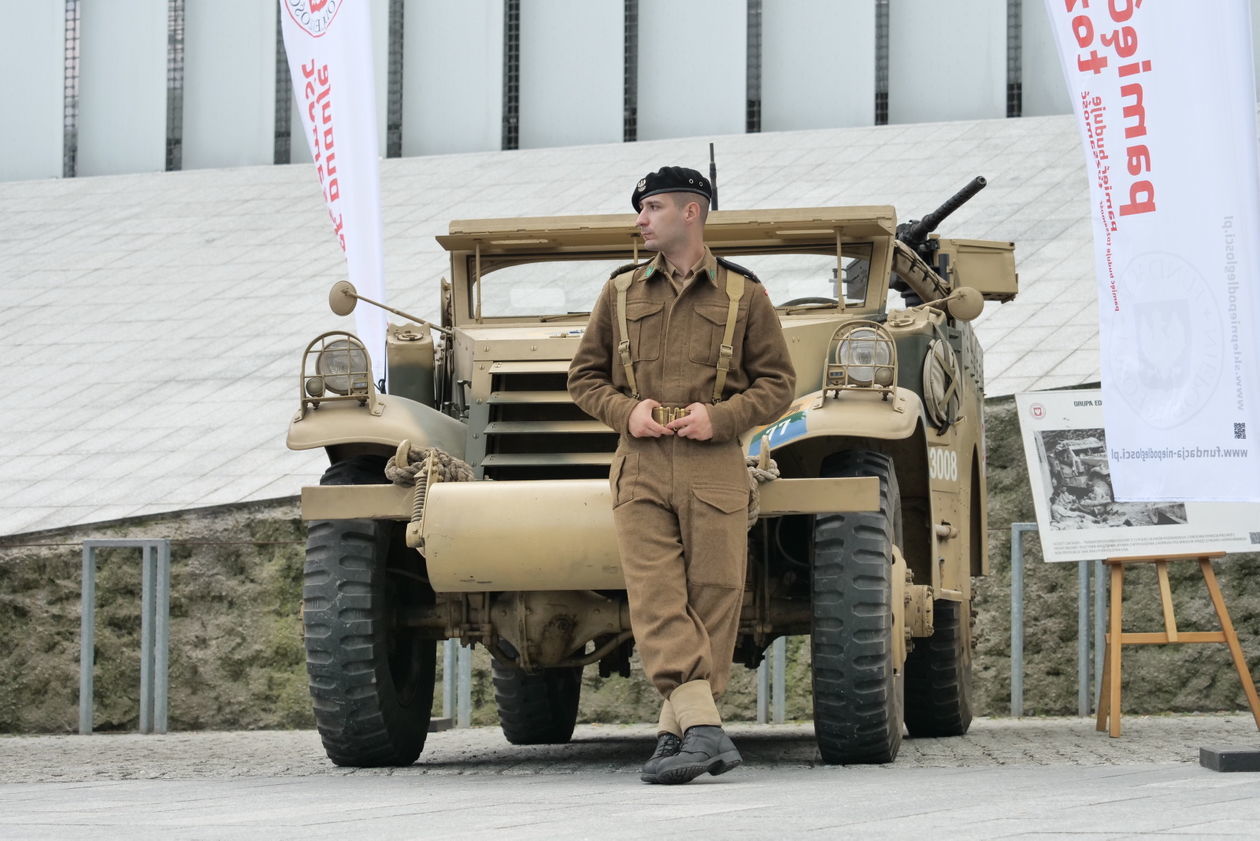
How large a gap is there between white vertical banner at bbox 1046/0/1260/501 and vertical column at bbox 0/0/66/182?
2085 cm

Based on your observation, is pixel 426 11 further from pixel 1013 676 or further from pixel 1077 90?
pixel 1077 90

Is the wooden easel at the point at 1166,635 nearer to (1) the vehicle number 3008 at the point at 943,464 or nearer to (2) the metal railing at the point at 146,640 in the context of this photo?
(1) the vehicle number 3008 at the point at 943,464

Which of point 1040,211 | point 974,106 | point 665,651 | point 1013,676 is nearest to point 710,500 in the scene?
point 665,651

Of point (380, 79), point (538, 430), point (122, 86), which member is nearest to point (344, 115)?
point (538, 430)

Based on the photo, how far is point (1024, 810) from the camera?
15.5 feet

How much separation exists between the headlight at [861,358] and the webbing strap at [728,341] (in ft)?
2.69

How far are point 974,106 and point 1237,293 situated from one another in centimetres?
1655

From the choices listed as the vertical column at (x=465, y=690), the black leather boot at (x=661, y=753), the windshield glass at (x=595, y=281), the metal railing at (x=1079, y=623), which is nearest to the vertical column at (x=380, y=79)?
the vertical column at (x=465, y=690)

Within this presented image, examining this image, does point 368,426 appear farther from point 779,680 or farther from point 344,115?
point 779,680

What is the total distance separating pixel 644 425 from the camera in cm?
621

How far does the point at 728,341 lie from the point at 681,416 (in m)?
0.30

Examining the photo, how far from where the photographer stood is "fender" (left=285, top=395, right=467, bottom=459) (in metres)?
7.22

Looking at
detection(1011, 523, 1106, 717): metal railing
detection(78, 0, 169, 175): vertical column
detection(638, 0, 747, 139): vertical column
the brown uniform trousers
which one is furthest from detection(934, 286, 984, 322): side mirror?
detection(78, 0, 169, 175): vertical column

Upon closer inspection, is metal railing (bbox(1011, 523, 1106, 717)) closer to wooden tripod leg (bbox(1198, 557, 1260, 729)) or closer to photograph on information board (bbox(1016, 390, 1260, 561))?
photograph on information board (bbox(1016, 390, 1260, 561))
